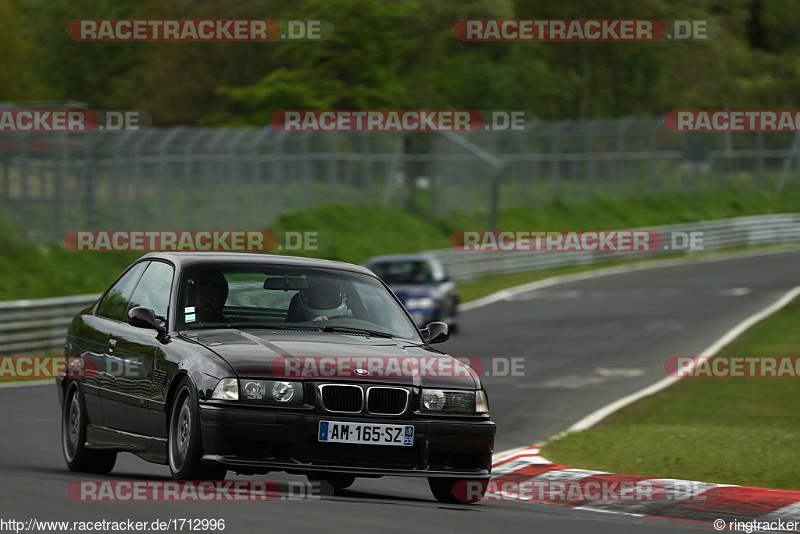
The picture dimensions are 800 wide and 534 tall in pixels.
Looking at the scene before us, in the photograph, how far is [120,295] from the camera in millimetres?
10781

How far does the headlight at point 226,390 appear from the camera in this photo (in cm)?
859

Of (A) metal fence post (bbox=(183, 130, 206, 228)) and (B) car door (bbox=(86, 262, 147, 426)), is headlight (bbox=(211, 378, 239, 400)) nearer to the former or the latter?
(B) car door (bbox=(86, 262, 147, 426))

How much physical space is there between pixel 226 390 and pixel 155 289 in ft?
5.69

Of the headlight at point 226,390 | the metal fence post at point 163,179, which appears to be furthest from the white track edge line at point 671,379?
the metal fence post at point 163,179

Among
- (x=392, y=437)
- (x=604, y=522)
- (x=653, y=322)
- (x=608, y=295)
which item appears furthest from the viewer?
(x=608, y=295)

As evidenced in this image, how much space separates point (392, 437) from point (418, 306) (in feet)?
64.8

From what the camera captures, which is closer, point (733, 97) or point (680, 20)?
point (680, 20)

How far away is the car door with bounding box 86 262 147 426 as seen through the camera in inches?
408

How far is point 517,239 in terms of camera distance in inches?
2024

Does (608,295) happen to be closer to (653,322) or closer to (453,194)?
(653,322)

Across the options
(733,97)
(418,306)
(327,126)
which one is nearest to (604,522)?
(418,306)
